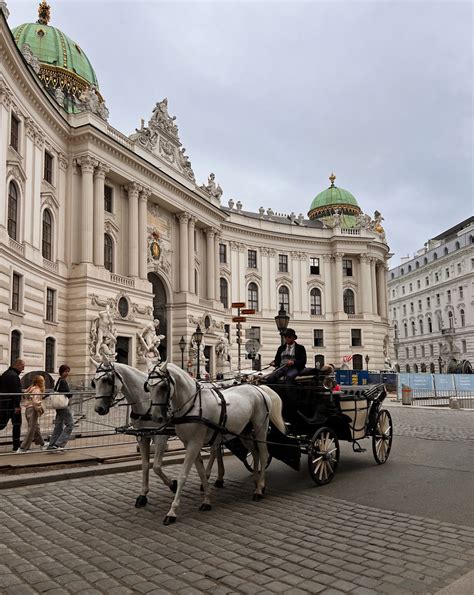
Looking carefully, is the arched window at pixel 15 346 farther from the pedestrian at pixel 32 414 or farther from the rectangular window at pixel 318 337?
the rectangular window at pixel 318 337

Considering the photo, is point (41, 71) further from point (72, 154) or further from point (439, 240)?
point (439, 240)

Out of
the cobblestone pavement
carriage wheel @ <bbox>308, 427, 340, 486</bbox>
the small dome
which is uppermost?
the small dome

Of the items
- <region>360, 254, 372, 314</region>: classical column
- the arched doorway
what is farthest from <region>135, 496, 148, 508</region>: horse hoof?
<region>360, 254, 372, 314</region>: classical column

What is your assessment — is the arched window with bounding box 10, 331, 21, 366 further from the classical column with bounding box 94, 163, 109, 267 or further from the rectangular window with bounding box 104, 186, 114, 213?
the rectangular window with bounding box 104, 186, 114, 213

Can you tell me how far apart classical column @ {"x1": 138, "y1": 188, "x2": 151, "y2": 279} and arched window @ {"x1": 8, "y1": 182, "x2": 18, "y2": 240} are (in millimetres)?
11700

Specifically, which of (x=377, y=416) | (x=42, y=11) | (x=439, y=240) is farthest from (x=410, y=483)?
(x=439, y=240)

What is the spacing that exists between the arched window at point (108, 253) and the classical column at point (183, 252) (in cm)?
761

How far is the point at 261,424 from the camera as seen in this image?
8289 millimetres

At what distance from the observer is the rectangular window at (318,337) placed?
192ft

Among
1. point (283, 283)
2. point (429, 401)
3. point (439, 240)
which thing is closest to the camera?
point (429, 401)

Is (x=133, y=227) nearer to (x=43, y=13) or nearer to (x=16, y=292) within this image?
(x=16, y=292)

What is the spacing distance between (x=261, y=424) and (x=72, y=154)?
97.7ft

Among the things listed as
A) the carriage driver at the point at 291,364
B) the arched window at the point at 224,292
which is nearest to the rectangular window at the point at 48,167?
the arched window at the point at 224,292

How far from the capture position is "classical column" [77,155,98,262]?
32.6m
